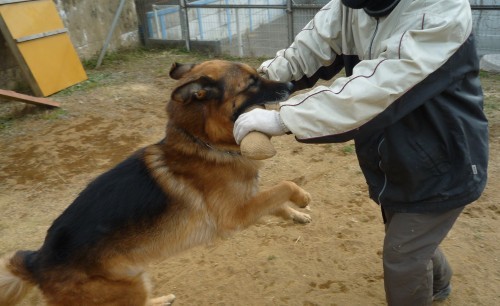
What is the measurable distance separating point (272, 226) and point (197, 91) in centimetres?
165

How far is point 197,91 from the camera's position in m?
2.51

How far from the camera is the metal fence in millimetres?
8453

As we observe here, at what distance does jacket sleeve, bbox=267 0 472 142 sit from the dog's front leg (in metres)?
0.92

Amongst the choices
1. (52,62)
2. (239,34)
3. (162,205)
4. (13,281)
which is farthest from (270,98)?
(239,34)

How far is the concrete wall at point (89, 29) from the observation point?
24.2ft

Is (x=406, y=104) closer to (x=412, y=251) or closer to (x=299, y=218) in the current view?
(x=412, y=251)

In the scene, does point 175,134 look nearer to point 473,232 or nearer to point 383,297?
point 383,297

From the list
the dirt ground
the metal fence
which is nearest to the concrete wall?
the metal fence

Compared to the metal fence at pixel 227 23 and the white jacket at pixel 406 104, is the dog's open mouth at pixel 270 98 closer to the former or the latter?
the white jacket at pixel 406 104

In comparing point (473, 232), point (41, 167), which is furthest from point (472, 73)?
point (41, 167)

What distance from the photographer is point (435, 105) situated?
1.98 m

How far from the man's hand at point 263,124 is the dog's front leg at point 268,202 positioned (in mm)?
766

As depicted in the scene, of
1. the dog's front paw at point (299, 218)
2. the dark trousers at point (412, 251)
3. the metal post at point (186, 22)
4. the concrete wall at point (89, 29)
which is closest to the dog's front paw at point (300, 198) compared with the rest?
the dog's front paw at point (299, 218)

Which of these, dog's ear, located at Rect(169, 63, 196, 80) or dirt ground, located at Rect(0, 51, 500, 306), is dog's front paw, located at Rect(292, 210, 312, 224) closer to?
dirt ground, located at Rect(0, 51, 500, 306)
